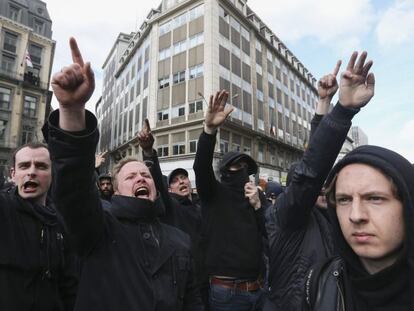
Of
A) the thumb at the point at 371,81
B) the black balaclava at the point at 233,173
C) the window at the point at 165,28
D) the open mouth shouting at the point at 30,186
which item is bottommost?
the open mouth shouting at the point at 30,186

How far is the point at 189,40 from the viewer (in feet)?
91.3

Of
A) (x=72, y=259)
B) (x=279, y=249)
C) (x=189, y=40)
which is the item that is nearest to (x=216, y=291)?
(x=279, y=249)

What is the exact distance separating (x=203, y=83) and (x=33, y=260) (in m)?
25.1

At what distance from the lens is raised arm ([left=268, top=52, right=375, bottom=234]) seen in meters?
1.82

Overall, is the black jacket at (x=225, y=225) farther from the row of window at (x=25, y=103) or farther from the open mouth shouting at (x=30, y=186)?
the row of window at (x=25, y=103)

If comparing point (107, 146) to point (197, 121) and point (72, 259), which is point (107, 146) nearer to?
point (197, 121)

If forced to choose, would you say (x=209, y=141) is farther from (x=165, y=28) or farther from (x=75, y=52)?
(x=165, y=28)

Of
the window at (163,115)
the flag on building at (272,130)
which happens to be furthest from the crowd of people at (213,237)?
the flag on building at (272,130)

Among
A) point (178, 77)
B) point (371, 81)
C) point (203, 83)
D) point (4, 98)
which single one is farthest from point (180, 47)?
point (371, 81)

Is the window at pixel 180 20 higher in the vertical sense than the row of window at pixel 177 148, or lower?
higher

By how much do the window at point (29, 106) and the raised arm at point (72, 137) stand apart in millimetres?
40549

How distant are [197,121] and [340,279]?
24.2 metres

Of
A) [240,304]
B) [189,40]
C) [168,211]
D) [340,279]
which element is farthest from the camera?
[189,40]

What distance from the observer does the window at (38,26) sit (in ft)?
129
